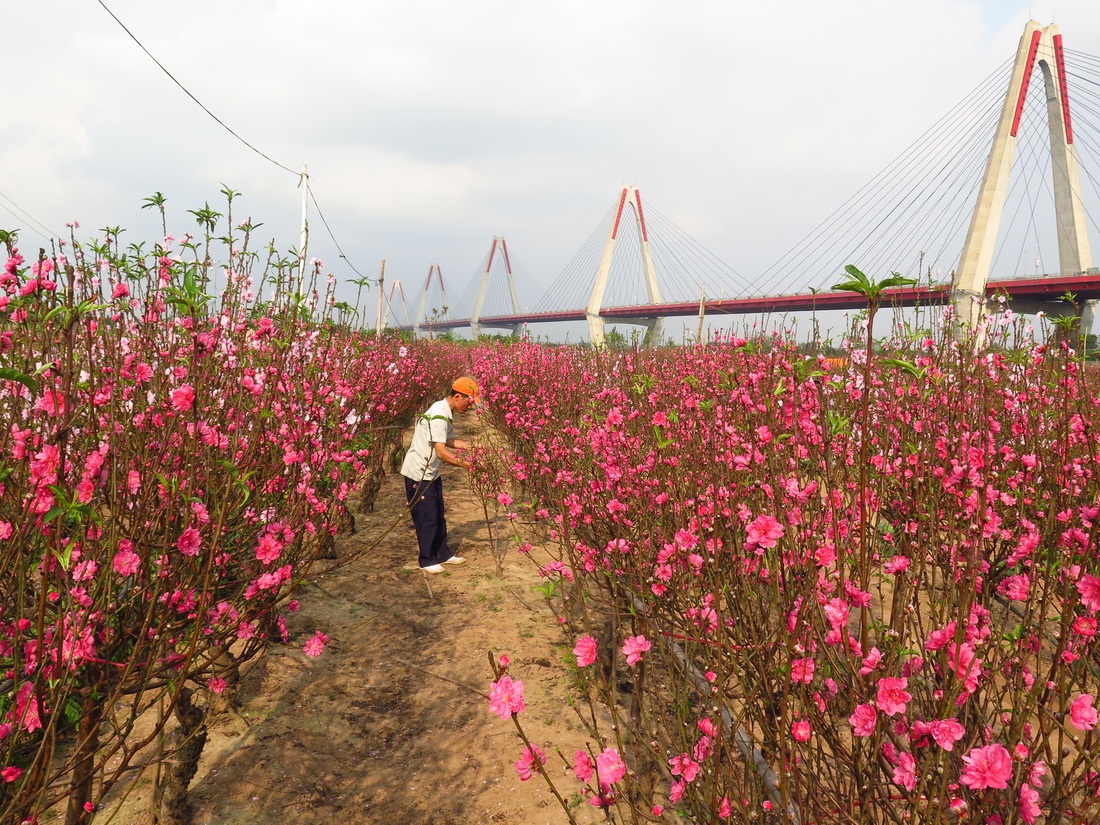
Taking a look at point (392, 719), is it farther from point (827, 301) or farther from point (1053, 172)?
point (1053, 172)

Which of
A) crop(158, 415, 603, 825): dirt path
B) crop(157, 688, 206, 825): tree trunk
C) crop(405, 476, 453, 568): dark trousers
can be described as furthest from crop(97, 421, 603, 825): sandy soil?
crop(405, 476, 453, 568): dark trousers

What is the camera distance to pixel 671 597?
306 cm

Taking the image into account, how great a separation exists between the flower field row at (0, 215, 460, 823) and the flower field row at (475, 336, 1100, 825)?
3.69ft

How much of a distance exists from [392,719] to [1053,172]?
33.0 meters

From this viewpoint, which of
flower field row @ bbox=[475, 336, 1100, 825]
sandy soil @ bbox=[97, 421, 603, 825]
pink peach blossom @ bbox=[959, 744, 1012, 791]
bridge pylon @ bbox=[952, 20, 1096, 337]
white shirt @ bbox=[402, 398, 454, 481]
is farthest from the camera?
bridge pylon @ bbox=[952, 20, 1096, 337]

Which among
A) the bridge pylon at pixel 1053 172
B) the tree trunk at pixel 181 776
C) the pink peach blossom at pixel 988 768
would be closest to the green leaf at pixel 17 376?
the pink peach blossom at pixel 988 768

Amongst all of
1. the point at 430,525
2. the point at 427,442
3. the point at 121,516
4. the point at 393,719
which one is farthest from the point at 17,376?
the point at 430,525

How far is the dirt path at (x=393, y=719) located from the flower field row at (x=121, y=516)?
366 mm

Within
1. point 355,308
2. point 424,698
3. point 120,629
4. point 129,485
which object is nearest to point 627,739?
point 424,698

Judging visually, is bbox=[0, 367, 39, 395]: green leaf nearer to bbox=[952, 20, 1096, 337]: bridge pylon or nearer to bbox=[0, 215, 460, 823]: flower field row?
bbox=[0, 215, 460, 823]: flower field row

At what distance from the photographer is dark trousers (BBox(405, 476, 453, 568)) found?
516 cm

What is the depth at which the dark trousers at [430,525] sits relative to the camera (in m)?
5.16

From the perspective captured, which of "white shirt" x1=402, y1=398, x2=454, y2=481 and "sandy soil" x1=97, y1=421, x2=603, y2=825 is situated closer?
"sandy soil" x1=97, y1=421, x2=603, y2=825

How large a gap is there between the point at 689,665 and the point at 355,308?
3.87 metres
